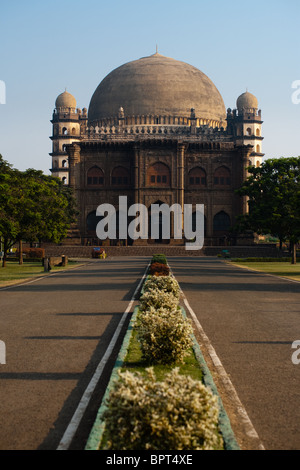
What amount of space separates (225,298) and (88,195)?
231 ft

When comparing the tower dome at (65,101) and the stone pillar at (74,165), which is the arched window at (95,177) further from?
the tower dome at (65,101)

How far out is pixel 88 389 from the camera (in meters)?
8.36

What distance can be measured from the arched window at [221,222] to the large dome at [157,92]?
20599 millimetres

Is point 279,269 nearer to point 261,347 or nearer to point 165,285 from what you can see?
point 165,285

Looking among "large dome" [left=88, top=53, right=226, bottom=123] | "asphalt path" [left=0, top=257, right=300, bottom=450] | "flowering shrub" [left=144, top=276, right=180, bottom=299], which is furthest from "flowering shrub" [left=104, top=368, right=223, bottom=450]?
"large dome" [left=88, top=53, right=226, bottom=123]

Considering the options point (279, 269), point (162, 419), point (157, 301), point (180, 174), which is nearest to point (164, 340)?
point (157, 301)

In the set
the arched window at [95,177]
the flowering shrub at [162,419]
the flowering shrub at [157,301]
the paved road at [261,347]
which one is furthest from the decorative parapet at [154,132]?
the flowering shrub at [162,419]

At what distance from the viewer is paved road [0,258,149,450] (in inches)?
265

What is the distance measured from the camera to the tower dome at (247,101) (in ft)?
375

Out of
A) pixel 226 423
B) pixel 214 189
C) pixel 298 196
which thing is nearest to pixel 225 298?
pixel 226 423

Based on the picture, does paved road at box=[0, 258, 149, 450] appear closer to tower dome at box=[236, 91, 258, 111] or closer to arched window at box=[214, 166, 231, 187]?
arched window at box=[214, 166, 231, 187]

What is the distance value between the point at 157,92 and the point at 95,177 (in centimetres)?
2141

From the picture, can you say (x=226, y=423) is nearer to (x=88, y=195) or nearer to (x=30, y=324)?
(x=30, y=324)

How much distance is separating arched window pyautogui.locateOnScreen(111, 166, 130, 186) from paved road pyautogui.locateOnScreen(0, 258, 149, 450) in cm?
6938
